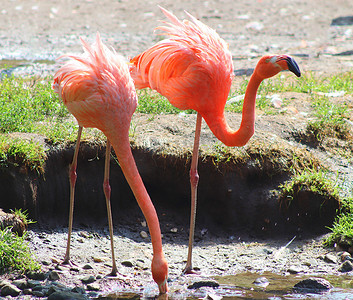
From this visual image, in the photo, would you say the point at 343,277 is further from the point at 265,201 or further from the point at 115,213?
the point at 115,213

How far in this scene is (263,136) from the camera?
508 cm

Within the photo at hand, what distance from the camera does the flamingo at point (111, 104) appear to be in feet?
11.3

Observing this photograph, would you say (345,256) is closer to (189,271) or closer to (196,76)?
(189,271)

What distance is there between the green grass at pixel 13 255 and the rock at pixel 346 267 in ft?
7.55

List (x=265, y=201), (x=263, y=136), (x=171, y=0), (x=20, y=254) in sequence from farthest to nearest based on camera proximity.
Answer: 1. (x=171, y=0)
2. (x=263, y=136)
3. (x=265, y=201)
4. (x=20, y=254)

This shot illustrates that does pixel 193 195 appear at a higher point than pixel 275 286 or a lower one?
higher

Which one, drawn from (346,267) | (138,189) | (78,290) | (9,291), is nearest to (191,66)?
(138,189)

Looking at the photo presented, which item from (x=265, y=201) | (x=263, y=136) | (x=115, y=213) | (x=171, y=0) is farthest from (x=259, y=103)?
(x=171, y=0)

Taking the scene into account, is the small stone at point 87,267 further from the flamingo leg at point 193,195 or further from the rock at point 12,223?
the flamingo leg at point 193,195

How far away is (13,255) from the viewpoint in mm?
3811

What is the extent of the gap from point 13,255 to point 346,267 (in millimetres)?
2503

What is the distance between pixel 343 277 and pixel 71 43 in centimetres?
635

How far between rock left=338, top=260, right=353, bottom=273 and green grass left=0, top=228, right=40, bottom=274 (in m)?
2.30

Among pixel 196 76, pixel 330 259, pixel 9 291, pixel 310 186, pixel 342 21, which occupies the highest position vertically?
pixel 342 21
